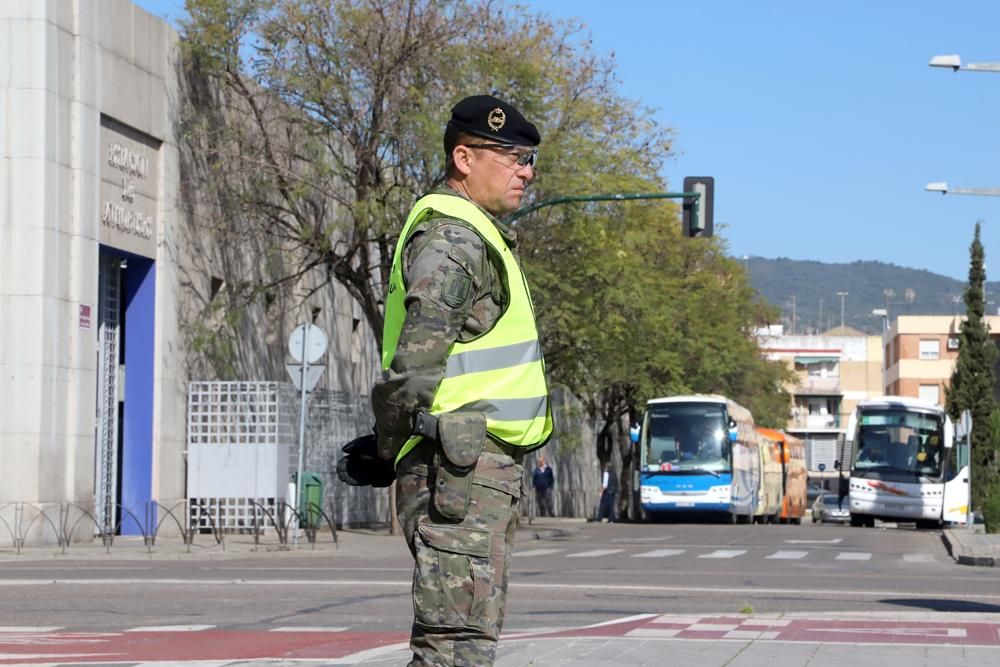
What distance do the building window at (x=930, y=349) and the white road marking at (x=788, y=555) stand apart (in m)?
106

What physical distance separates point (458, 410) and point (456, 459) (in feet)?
0.59

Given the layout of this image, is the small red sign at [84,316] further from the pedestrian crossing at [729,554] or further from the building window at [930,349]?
the building window at [930,349]

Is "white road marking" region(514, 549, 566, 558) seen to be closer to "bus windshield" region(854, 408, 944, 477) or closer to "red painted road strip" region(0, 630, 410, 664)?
"red painted road strip" region(0, 630, 410, 664)

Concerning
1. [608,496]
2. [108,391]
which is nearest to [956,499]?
[608,496]

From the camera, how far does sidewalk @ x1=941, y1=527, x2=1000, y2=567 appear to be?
944 inches

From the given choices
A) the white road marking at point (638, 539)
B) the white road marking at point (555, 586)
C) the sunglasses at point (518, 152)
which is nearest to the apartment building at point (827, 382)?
the white road marking at point (638, 539)

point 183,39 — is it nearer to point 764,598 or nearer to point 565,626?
point 764,598

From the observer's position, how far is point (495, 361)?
5.05 metres

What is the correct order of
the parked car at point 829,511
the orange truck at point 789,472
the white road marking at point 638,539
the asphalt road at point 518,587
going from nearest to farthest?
the asphalt road at point 518,587
the white road marking at point 638,539
the orange truck at point 789,472
the parked car at point 829,511

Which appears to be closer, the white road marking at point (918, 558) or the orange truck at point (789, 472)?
the white road marking at point (918, 558)

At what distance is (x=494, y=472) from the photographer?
16.4ft

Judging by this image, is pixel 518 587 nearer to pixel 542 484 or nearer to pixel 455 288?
pixel 455 288

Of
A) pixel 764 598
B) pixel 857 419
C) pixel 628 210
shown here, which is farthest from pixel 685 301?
pixel 764 598

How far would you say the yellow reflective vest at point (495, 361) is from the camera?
4988mm
